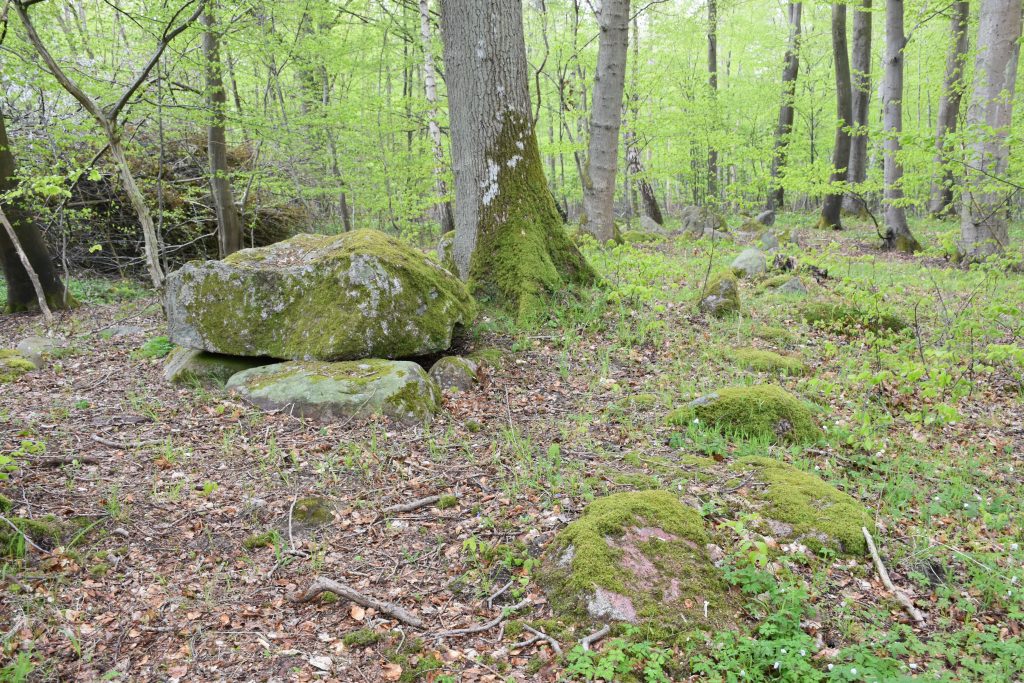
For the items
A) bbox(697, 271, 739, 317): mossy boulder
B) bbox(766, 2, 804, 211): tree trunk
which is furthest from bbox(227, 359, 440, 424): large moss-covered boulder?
bbox(766, 2, 804, 211): tree trunk

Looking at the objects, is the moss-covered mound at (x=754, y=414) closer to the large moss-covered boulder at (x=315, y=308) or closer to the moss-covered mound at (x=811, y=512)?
the moss-covered mound at (x=811, y=512)

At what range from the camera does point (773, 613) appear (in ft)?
9.41

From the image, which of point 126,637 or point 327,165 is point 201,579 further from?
point 327,165

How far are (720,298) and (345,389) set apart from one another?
5.02 m

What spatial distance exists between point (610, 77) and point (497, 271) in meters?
3.73

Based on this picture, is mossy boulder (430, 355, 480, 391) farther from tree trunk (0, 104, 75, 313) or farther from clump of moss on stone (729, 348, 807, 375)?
tree trunk (0, 104, 75, 313)

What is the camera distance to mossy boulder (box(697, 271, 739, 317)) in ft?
24.7

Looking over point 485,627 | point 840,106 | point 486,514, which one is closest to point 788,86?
point 840,106

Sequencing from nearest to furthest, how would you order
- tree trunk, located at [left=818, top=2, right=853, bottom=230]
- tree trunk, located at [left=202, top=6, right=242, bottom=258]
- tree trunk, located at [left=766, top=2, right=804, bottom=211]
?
tree trunk, located at [left=202, top=6, right=242, bottom=258]
tree trunk, located at [left=818, top=2, right=853, bottom=230]
tree trunk, located at [left=766, top=2, right=804, bottom=211]

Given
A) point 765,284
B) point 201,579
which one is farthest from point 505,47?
point 201,579

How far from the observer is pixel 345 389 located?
16.8 ft

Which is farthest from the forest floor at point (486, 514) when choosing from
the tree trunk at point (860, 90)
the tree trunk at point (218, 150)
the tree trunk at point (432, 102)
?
the tree trunk at point (860, 90)

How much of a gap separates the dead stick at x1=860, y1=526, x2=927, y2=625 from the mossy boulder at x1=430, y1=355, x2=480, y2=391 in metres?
3.47

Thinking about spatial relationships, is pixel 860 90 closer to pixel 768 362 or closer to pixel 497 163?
pixel 768 362
